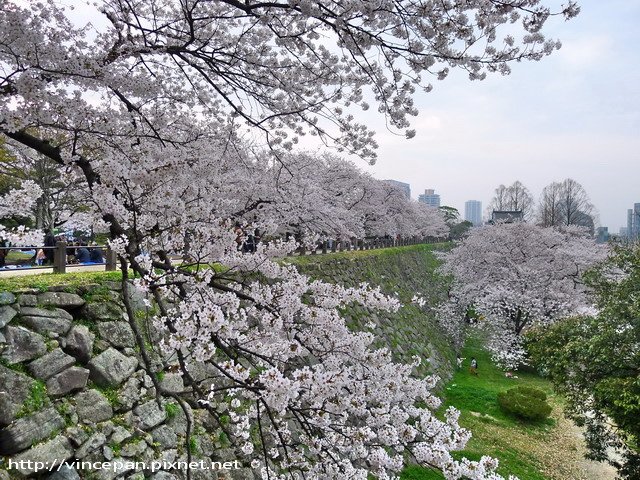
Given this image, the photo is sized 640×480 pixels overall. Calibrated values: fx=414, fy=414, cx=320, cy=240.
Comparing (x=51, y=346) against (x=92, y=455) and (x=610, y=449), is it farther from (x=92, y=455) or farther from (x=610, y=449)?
(x=610, y=449)

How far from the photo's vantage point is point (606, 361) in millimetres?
8664

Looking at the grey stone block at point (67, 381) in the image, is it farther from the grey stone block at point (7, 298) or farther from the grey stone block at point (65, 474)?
the grey stone block at point (7, 298)

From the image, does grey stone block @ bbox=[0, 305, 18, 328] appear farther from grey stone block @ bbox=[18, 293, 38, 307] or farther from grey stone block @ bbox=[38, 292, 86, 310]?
grey stone block @ bbox=[38, 292, 86, 310]

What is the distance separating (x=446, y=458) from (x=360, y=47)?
13.0 feet

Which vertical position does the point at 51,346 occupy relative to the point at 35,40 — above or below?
below

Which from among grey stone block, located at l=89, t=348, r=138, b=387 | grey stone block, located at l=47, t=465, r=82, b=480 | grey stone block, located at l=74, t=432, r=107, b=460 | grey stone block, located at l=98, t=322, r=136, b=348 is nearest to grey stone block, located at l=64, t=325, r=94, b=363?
grey stone block, located at l=89, t=348, r=138, b=387

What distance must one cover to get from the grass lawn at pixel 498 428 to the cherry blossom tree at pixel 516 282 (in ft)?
5.39

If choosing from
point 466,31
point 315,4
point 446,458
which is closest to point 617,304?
point 446,458

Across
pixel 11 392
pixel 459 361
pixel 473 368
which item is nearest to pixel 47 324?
pixel 11 392

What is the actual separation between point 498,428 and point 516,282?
Answer: 367 inches

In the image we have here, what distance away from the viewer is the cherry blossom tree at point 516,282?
1923 centimetres

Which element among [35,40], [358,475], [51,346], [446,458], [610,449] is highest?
[35,40]

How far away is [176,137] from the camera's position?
6750 mm

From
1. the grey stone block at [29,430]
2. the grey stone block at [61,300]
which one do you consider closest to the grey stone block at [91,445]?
the grey stone block at [29,430]
